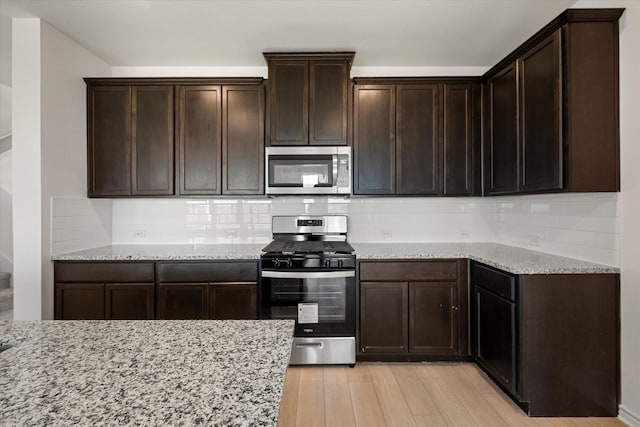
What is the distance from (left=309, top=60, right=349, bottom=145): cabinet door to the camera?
9.69ft

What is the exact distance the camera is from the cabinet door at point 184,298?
2725 millimetres

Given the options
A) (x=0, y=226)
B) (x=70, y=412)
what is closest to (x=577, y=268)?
(x=70, y=412)

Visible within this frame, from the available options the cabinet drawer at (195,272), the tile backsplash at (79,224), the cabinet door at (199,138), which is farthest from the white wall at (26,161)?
the cabinet door at (199,138)

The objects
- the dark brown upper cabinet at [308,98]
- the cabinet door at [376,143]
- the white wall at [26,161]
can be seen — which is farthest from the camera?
the cabinet door at [376,143]

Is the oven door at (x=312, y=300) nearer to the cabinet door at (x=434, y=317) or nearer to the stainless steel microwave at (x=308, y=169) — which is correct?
the cabinet door at (x=434, y=317)

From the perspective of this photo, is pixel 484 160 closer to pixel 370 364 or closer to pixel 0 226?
pixel 370 364

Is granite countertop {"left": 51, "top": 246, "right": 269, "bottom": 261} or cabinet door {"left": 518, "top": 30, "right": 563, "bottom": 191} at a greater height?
cabinet door {"left": 518, "top": 30, "right": 563, "bottom": 191}

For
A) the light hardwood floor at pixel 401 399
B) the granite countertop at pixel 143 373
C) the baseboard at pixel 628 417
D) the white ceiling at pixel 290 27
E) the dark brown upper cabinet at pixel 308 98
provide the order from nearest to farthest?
1. the granite countertop at pixel 143 373
2. the baseboard at pixel 628 417
3. the light hardwood floor at pixel 401 399
4. the white ceiling at pixel 290 27
5. the dark brown upper cabinet at pixel 308 98

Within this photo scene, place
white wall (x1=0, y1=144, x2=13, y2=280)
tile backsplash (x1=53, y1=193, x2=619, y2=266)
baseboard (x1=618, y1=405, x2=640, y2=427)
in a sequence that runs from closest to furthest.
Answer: baseboard (x1=618, y1=405, x2=640, y2=427)
tile backsplash (x1=53, y1=193, x2=619, y2=266)
white wall (x1=0, y1=144, x2=13, y2=280)

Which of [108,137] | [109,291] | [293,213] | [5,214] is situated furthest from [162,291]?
[5,214]

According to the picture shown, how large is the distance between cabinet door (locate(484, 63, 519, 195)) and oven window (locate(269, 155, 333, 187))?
1379 mm

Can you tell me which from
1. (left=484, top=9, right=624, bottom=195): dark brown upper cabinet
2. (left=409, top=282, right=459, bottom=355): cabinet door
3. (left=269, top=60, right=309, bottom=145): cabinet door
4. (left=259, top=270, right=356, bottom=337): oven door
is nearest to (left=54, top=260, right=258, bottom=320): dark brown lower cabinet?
A: (left=259, top=270, right=356, bottom=337): oven door

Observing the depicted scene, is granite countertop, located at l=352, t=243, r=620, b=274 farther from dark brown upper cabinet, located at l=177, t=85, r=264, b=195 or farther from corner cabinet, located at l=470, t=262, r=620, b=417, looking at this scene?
dark brown upper cabinet, located at l=177, t=85, r=264, b=195

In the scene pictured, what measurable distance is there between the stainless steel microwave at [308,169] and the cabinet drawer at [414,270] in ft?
2.39
